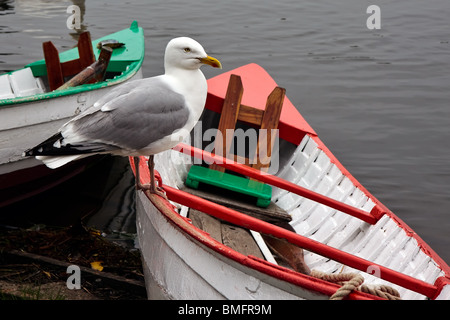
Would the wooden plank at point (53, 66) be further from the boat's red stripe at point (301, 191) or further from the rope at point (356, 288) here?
the rope at point (356, 288)

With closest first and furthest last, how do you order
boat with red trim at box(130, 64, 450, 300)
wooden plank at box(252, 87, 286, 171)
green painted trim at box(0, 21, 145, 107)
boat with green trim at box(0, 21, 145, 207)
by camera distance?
boat with red trim at box(130, 64, 450, 300), wooden plank at box(252, 87, 286, 171), boat with green trim at box(0, 21, 145, 207), green painted trim at box(0, 21, 145, 107)

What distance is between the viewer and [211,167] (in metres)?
5.32

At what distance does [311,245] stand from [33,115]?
3526mm

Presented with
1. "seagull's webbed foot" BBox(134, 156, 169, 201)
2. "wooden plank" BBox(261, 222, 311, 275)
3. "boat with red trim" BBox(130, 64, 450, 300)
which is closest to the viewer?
"boat with red trim" BBox(130, 64, 450, 300)

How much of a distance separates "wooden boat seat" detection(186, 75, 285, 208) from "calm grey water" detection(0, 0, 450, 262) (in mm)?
2104

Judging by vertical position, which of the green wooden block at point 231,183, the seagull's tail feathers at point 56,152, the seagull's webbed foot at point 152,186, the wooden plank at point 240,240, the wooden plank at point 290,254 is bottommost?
the wooden plank at point 290,254

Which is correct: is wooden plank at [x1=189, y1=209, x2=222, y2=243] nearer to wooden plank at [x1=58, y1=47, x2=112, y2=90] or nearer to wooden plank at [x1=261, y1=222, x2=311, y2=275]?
wooden plank at [x1=261, y1=222, x2=311, y2=275]

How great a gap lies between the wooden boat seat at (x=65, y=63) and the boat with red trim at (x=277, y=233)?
1886 mm

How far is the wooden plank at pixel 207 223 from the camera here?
456 centimetres

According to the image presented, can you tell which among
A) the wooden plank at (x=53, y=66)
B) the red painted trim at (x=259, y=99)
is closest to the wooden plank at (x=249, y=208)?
the red painted trim at (x=259, y=99)

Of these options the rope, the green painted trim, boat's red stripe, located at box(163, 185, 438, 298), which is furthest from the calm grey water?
the rope

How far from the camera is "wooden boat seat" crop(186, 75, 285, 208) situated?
511 cm
